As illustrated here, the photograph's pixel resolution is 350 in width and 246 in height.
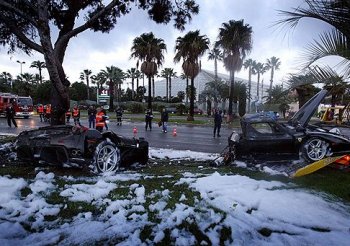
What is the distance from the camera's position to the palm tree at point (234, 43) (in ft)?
111

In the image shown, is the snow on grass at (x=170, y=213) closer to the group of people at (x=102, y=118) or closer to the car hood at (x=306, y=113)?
the car hood at (x=306, y=113)

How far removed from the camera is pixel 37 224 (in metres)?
3.83

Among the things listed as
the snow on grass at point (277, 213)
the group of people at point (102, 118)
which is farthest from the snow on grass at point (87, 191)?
the group of people at point (102, 118)

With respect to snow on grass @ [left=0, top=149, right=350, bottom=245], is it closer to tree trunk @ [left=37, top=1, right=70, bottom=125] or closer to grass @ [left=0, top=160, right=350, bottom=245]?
grass @ [left=0, top=160, right=350, bottom=245]

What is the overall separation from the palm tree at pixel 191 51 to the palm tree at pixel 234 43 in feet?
8.10

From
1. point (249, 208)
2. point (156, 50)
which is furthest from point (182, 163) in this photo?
point (156, 50)

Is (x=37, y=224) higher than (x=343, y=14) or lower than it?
lower

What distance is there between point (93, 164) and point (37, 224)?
310cm

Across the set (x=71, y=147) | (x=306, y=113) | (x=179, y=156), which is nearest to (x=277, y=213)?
(x=71, y=147)

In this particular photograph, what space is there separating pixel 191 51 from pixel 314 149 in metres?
29.9

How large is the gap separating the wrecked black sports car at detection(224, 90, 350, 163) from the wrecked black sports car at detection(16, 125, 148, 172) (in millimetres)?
2953

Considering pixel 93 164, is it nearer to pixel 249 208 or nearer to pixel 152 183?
pixel 152 183

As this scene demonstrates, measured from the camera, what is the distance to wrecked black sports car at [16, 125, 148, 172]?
22.6 ft

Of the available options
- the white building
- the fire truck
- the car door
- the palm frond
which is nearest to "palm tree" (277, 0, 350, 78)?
the palm frond
